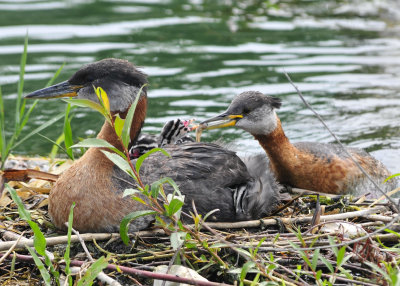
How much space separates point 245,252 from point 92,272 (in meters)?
0.93

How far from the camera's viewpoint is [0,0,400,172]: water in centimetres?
901

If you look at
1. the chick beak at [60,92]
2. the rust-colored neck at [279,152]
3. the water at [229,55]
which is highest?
the chick beak at [60,92]

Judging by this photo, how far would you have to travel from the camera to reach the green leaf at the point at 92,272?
4.00m

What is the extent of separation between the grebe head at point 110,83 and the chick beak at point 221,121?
96cm

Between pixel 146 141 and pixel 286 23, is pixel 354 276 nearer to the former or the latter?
pixel 146 141

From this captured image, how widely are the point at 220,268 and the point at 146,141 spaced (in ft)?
8.61

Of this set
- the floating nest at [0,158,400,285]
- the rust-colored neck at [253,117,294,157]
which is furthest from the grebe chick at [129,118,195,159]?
the floating nest at [0,158,400,285]

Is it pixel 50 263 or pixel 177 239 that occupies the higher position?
pixel 177 239

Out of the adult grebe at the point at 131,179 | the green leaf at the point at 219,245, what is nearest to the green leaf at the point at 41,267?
the adult grebe at the point at 131,179

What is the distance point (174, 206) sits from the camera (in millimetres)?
4121

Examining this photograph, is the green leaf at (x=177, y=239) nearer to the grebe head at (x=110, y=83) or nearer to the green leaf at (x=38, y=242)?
the green leaf at (x=38, y=242)

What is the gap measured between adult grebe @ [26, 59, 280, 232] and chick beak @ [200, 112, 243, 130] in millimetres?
680

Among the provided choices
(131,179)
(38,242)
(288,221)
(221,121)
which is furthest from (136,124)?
(38,242)

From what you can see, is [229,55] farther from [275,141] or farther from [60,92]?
[60,92]
